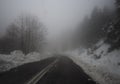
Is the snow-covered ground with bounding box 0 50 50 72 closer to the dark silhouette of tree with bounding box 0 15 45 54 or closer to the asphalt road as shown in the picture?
the asphalt road

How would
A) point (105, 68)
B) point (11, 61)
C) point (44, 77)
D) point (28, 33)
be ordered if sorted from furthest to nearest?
point (28, 33)
point (11, 61)
point (105, 68)
point (44, 77)

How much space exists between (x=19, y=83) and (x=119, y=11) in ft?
68.8

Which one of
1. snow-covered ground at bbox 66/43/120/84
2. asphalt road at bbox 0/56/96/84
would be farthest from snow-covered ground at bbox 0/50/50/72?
snow-covered ground at bbox 66/43/120/84

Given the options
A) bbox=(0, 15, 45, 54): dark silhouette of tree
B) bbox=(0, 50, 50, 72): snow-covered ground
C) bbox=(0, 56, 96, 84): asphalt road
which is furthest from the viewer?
bbox=(0, 15, 45, 54): dark silhouette of tree

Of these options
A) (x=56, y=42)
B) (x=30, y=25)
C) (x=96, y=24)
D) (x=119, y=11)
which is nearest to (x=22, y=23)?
(x=30, y=25)

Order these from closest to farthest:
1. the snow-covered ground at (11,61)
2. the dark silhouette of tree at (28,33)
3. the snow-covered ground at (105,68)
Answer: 1. the snow-covered ground at (105,68)
2. the snow-covered ground at (11,61)
3. the dark silhouette of tree at (28,33)

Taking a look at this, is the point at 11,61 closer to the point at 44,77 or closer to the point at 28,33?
the point at 44,77

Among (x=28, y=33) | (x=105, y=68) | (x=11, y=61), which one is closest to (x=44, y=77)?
(x=105, y=68)

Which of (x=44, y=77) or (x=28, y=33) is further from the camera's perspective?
(x=28, y=33)

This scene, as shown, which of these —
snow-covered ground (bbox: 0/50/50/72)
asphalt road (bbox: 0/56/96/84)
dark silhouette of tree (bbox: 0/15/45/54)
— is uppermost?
dark silhouette of tree (bbox: 0/15/45/54)

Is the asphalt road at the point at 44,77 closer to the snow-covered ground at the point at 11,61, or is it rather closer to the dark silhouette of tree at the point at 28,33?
the snow-covered ground at the point at 11,61

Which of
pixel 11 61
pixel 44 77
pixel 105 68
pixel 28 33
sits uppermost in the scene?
pixel 28 33

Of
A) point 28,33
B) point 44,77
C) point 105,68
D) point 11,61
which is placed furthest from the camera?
point 28,33

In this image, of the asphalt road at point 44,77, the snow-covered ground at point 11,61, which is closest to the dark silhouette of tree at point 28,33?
the snow-covered ground at point 11,61
